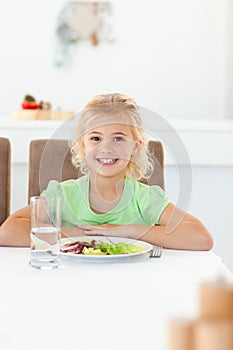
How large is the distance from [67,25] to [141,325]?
4.70m

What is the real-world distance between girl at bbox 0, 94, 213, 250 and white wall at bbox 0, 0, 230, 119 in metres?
3.67

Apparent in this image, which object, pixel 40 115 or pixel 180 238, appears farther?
pixel 40 115

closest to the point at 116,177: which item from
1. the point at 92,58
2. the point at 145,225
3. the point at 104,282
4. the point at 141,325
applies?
the point at 145,225

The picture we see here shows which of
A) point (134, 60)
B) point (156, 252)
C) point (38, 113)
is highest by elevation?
point (134, 60)

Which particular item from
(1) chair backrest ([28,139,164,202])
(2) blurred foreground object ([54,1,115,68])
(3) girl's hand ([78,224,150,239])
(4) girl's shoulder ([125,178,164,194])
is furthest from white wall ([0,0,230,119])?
(3) girl's hand ([78,224,150,239])

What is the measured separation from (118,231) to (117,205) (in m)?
0.15

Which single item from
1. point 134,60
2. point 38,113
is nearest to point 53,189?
point 38,113

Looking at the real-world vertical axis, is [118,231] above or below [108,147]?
below

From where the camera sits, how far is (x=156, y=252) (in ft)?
5.42

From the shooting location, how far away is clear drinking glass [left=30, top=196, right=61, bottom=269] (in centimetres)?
151

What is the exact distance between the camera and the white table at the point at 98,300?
1.00 meters

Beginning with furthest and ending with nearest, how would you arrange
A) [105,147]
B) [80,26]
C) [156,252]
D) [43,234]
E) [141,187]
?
[80,26] < [141,187] < [105,147] < [156,252] < [43,234]

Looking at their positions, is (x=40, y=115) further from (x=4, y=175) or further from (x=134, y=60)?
(x=134, y=60)

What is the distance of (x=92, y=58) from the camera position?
5.57m
